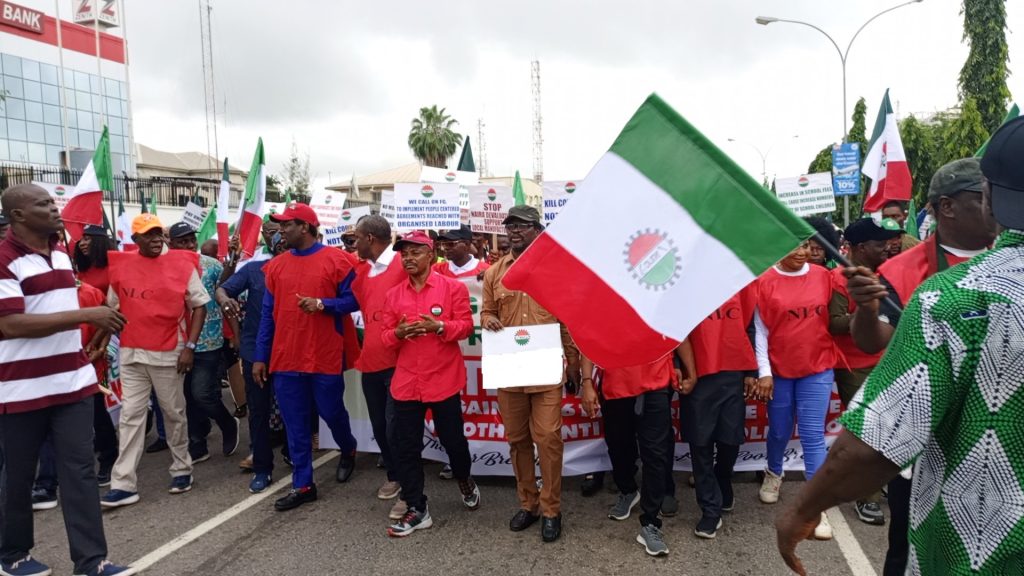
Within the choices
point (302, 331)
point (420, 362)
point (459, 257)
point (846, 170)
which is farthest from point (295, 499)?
point (846, 170)

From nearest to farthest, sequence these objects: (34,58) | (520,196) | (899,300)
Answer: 1. (899,300)
2. (520,196)
3. (34,58)

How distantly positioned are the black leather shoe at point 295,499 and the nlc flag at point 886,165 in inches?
284

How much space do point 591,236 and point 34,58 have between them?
42144mm

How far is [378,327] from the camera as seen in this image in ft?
16.4

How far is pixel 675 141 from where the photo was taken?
93.1 inches

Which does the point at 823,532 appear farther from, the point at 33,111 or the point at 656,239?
the point at 33,111

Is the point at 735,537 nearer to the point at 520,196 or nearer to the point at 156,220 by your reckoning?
the point at 156,220

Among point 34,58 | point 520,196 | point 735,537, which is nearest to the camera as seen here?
point 735,537

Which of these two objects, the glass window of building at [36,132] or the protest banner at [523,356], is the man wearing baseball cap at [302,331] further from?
the glass window of building at [36,132]

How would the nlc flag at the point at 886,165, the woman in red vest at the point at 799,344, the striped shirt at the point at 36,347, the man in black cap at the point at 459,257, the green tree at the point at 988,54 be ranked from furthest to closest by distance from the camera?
1. the green tree at the point at 988,54
2. the nlc flag at the point at 886,165
3. the man in black cap at the point at 459,257
4. the woman in red vest at the point at 799,344
5. the striped shirt at the point at 36,347

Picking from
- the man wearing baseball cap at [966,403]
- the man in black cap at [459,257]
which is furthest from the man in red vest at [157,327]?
the man wearing baseball cap at [966,403]

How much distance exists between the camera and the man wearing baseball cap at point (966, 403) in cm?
125

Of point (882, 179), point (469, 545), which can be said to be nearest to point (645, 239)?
point (469, 545)

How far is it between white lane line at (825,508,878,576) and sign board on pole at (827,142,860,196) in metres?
7.76
